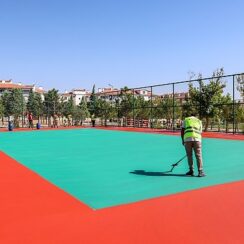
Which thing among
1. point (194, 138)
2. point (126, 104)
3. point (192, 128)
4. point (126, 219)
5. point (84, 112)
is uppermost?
point (126, 104)

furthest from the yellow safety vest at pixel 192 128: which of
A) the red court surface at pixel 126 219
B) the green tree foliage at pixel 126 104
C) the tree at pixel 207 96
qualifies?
the green tree foliage at pixel 126 104

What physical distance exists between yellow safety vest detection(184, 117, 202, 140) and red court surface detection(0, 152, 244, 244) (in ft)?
5.58

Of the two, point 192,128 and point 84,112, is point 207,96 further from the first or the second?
point 84,112

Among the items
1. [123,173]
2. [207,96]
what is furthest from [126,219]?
[207,96]

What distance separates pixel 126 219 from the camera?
5.07 metres

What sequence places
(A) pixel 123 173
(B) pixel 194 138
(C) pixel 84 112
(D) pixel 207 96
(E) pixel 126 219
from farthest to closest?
(C) pixel 84 112 → (D) pixel 207 96 → (A) pixel 123 173 → (B) pixel 194 138 → (E) pixel 126 219

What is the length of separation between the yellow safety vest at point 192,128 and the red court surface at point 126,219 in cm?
170

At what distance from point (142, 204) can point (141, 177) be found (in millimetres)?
2395

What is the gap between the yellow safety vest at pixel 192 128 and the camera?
8297mm

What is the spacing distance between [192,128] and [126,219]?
3897mm

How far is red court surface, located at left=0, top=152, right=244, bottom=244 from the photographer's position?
437cm

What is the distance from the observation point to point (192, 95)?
26.1 meters

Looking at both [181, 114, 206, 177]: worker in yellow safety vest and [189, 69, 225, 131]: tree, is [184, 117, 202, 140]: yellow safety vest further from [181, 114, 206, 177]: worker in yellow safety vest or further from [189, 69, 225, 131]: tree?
[189, 69, 225, 131]: tree

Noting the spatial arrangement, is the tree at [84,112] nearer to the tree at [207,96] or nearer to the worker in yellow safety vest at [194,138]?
the tree at [207,96]
